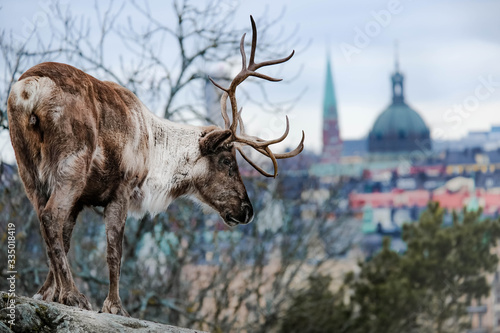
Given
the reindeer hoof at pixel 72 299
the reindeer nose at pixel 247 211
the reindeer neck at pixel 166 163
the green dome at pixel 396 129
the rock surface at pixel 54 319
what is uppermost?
the green dome at pixel 396 129

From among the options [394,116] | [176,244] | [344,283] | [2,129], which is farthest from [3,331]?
[394,116]

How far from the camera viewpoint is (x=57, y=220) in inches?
233

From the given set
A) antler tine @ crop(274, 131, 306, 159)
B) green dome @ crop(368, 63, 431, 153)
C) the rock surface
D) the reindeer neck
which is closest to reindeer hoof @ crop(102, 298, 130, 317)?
the rock surface

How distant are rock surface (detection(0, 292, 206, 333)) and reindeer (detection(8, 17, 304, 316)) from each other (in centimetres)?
17

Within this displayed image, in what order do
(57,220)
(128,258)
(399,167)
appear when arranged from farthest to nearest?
(399,167), (128,258), (57,220)

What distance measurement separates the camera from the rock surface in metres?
5.53

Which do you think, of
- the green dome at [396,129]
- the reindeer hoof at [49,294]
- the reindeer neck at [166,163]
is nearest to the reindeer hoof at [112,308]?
the reindeer hoof at [49,294]

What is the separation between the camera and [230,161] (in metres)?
7.08

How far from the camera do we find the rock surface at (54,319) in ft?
18.1

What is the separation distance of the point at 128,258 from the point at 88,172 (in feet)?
29.5

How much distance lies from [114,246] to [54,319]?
30.7 inches

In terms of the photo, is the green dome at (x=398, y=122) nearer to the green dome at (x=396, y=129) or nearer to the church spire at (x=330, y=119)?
the green dome at (x=396, y=129)

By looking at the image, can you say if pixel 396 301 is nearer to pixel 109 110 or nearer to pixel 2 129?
pixel 2 129

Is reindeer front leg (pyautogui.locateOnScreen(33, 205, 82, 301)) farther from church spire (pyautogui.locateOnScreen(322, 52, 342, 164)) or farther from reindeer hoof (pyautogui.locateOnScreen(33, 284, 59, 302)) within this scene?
church spire (pyautogui.locateOnScreen(322, 52, 342, 164))
